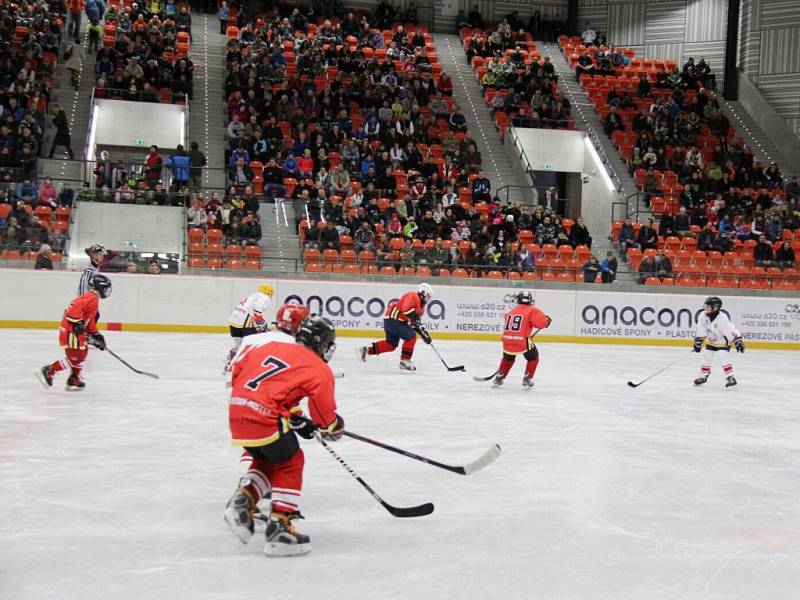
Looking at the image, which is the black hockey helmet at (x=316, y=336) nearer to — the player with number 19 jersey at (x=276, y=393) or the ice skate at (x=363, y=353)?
the player with number 19 jersey at (x=276, y=393)

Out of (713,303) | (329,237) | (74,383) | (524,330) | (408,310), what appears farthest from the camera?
(329,237)

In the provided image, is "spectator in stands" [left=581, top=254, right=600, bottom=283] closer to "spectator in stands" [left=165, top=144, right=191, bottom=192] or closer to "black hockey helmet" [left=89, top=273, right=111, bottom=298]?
"spectator in stands" [left=165, top=144, right=191, bottom=192]

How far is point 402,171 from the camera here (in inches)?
816

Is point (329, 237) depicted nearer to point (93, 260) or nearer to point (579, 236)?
point (579, 236)

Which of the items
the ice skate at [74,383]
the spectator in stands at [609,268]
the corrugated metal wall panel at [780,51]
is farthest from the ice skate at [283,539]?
the corrugated metal wall panel at [780,51]

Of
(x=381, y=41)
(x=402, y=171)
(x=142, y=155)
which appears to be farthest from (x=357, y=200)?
(x=381, y=41)

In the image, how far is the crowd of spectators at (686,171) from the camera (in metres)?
19.1

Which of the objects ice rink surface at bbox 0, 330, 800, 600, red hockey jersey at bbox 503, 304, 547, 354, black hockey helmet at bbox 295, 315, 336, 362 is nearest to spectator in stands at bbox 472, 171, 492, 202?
red hockey jersey at bbox 503, 304, 547, 354

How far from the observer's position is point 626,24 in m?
30.8

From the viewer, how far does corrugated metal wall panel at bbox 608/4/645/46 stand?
30.5 m

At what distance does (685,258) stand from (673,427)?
10.3m

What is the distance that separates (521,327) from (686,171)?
14980 millimetres

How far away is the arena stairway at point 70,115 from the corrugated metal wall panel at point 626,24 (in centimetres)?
1682

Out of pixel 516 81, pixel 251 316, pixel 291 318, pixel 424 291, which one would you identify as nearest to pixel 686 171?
pixel 516 81
